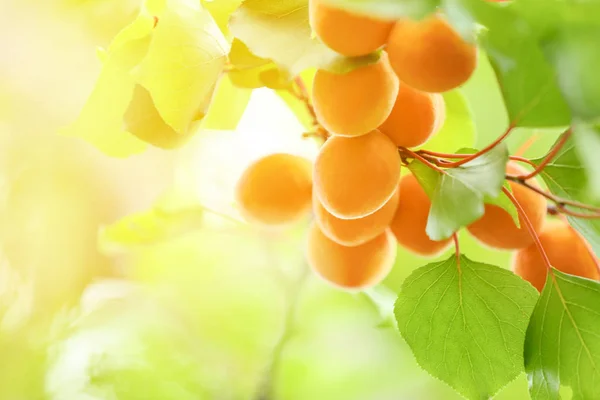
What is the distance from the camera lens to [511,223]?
35 centimetres

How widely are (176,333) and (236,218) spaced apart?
18cm

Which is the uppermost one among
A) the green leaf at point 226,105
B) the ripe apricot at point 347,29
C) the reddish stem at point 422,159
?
the ripe apricot at point 347,29

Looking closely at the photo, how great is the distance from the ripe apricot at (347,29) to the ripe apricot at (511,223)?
127 mm

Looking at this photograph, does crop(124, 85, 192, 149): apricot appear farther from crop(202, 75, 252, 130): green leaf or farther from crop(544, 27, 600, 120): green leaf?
crop(544, 27, 600, 120): green leaf

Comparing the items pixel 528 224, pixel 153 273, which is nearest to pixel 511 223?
pixel 528 224

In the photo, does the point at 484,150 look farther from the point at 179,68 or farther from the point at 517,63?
the point at 179,68

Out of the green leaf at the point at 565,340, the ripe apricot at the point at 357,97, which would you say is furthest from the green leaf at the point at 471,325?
the ripe apricot at the point at 357,97

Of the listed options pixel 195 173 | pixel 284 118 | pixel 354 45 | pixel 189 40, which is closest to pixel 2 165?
pixel 195 173

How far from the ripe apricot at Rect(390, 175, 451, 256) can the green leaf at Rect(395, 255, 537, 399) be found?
21mm

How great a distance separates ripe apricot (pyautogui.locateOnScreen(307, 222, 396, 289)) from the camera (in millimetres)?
371

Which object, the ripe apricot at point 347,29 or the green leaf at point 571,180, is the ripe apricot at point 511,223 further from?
the ripe apricot at point 347,29

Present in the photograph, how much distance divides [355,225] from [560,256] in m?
0.14

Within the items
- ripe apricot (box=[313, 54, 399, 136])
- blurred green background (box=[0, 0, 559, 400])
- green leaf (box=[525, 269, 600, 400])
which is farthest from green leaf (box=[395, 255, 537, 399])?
blurred green background (box=[0, 0, 559, 400])

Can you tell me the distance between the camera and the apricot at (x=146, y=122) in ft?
1.19
